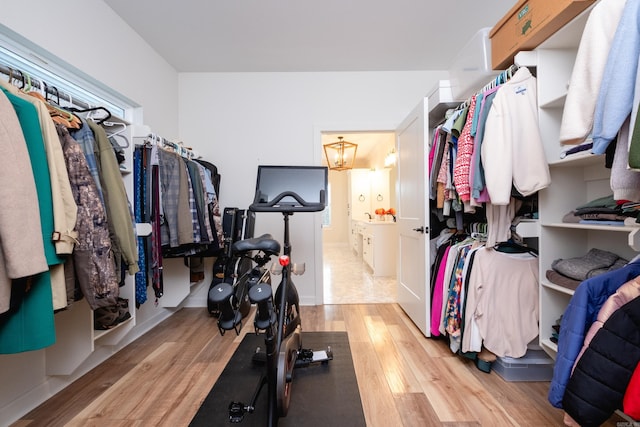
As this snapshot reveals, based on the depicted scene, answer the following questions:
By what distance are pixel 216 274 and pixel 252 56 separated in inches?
87.9

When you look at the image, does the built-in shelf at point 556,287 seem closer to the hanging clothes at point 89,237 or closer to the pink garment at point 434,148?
the pink garment at point 434,148

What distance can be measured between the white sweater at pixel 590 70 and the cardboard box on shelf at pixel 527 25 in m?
0.30

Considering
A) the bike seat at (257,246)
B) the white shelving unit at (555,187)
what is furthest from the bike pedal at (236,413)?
the white shelving unit at (555,187)

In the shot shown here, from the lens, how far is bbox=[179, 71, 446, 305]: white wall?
302 centimetres

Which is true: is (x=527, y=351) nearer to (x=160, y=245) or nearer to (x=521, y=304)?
(x=521, y=304)

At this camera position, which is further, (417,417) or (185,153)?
(185,153)

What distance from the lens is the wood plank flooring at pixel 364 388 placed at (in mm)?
1346

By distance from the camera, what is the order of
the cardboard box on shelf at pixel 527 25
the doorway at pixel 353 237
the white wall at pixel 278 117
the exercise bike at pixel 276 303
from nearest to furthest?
the exercise bike at pixel 276 303, the cardboard box on shelf at pixel 527 25, the white wall at pixel 278 117, the doorway at pixel 353 237

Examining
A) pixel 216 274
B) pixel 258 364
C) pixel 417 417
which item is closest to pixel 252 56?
pixel 216 274

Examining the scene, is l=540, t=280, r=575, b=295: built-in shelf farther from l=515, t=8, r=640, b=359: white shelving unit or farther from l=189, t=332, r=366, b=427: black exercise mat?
l=189, t=332, r=366, b=427: black exercise mat

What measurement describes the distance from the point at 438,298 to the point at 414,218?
26.8 inches

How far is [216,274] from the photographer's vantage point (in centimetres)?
277

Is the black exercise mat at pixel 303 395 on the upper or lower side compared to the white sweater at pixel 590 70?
lower

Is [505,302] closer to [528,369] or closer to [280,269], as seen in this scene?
[528,369]
